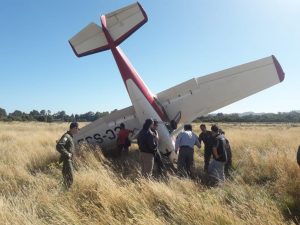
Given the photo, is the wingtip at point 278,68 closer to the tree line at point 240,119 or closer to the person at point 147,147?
the person at point 147,147

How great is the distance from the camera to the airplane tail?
1375 cm

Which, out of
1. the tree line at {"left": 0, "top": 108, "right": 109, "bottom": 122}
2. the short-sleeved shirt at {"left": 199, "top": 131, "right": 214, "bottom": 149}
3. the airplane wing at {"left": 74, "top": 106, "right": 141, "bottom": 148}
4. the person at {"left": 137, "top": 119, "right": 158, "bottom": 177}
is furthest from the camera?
the tree line at {"left": 0, "top": 108, "right": 109, "bottom": 122}

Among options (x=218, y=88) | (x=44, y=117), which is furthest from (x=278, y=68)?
A: (x=44, y=117)

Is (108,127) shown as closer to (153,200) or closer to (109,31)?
(109,31)

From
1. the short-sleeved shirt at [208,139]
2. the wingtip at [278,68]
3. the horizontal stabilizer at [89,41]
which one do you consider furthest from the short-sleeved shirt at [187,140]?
the horizontal stabilizer at [89,41]

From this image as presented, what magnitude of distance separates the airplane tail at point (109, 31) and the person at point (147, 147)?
5909mm

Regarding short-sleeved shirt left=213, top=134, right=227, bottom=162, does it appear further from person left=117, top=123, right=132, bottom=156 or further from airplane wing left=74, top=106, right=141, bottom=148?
airplane wing left=74, top=106, right=141, bottom=148

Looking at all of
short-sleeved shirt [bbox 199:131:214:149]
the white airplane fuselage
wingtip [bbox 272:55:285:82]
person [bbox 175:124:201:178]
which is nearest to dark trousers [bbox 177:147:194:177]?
person [bbox 175:124:201:178]

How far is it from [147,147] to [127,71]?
17.0ft

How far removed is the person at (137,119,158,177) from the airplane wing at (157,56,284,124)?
16.9ft

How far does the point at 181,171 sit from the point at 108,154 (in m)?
4.69

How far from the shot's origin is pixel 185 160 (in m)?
10.3

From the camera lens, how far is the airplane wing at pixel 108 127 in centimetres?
1423

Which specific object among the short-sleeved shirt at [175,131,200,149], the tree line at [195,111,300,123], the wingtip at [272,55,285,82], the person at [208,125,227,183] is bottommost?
the tree line at [195,111,300,123]
